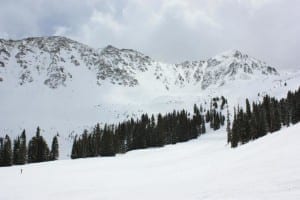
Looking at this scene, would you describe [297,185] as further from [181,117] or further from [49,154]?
[181,117]

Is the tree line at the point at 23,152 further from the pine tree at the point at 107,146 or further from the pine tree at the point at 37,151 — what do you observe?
the pine tree at the point at 107,146

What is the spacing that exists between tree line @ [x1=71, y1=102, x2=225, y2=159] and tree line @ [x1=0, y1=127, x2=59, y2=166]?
10.4 meters

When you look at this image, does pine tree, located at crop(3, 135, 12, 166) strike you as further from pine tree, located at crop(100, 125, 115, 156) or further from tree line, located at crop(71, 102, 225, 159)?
pine tree, located at crop(100, 125, 115, 156)

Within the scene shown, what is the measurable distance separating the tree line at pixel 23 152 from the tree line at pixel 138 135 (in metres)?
10.4

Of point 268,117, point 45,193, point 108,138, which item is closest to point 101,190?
point 45,193

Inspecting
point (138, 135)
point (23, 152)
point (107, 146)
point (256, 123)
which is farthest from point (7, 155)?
point (256, 123)

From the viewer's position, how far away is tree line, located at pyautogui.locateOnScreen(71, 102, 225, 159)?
10181 centimetres

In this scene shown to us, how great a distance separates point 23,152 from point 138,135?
40789 mm

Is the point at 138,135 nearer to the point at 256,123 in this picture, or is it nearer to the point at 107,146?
the point at 107,146

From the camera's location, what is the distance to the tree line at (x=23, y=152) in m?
83.9

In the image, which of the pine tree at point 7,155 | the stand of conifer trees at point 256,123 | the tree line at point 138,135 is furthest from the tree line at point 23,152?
the stand of conifer trees at point 256,123

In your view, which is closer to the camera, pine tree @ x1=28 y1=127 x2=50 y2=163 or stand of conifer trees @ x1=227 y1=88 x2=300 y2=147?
stand of conifer trees @ x1=227 y1=88 x2=300 y2=147

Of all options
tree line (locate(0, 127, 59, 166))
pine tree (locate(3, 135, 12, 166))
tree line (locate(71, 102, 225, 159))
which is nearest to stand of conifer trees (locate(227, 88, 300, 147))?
tree line (locate(71, 102, 225, 159))

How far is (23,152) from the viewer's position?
86.6 m
